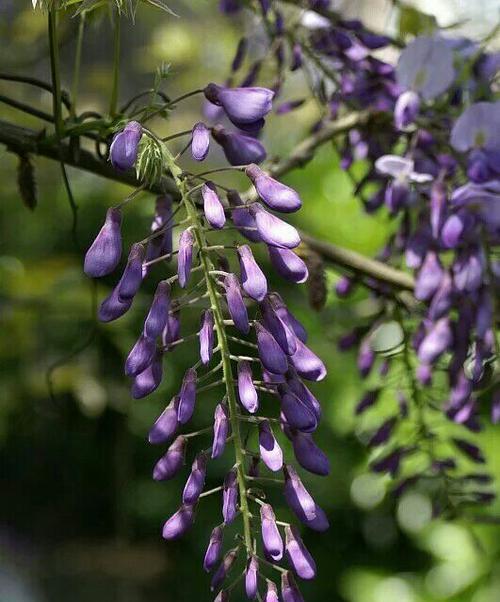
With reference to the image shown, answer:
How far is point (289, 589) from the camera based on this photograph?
0.71 meters

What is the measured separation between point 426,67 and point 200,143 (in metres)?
0.51

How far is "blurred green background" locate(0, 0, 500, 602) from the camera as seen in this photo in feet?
7.54

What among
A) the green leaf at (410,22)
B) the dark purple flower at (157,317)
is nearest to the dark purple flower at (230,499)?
the dark purple flower at (157,317)

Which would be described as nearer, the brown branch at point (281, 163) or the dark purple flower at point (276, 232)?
the dark purple flower at point (276, 232)

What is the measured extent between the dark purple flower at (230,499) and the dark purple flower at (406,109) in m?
0.55

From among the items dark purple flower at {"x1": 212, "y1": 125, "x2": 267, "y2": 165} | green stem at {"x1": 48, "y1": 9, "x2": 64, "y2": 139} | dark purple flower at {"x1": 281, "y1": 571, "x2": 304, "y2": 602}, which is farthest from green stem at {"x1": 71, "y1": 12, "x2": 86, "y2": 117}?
dark purple flower at {"x1": 281, "y1": 571, "x2": 304, "y2": 602}

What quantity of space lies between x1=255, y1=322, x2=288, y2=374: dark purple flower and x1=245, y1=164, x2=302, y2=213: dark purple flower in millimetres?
82

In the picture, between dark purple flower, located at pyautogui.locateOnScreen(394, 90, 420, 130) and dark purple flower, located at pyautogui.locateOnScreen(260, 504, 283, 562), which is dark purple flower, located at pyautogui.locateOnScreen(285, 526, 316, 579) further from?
dark purple flower, located at pyautogui.locateOnScreen(394, 90, 420, 130)

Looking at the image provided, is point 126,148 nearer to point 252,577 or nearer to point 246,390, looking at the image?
point 246,390

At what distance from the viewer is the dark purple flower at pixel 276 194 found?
68 centimetres

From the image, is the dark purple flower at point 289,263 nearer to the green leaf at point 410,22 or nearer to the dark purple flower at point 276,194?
the dark purple flower at point 276,194

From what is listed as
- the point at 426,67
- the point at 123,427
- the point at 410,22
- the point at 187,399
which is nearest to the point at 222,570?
the point at 187,399

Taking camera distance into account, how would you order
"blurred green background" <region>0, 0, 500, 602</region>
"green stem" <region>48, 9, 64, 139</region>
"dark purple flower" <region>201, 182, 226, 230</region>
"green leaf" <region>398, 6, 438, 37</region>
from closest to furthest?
1. "dark purple flower" <region>201, 182, 226, 230</region>
2. "green stem" <region>48, 9, 64, 139</region>
3. "green leaf" <region>398, 6, 438, 37</region>
4. "blurred green background" <region>0, 0, 500, 602</region>

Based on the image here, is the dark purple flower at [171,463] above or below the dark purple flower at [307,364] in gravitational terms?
below
